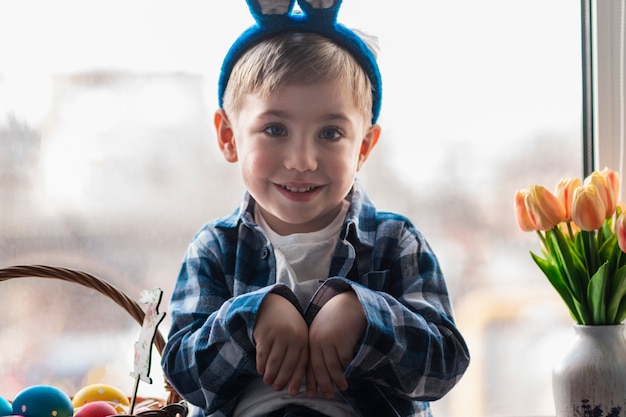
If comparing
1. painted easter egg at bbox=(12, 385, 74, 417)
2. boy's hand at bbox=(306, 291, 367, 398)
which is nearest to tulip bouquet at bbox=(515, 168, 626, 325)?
boy's hand at bbox=(306, 291, 367, 398)

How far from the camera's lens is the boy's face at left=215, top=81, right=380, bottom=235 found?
44.3 inches

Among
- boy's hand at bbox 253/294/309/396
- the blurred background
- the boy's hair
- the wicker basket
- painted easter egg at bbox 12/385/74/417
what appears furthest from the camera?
the blurred background

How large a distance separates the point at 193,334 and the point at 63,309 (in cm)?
63

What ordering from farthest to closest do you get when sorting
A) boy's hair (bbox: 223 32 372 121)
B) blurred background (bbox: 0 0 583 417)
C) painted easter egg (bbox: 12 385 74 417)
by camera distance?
1. blurred background (bbox: 0 0 583 417)
2. painted easter egg (bbox: 12 385 74 417)
3. boy's hair (bbox: 223 32 372 121)

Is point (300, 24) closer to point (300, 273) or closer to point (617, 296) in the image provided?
point (300, 273)

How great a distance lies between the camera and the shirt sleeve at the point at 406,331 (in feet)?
3.30

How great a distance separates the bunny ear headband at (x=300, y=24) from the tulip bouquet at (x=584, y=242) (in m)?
0.43

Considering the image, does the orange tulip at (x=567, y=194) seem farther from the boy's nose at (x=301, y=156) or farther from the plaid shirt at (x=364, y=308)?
the boy's nose at (x=301, y=156)

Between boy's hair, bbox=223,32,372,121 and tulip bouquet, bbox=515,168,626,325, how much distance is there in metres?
0.41

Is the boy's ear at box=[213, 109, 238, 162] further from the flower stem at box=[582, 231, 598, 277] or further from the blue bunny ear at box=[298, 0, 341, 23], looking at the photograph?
the flower stem at box=[582, 231, 598, 277]

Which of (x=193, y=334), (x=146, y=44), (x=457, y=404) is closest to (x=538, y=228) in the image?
(x=457, y=404)

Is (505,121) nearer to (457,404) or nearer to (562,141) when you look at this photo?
(562,141)

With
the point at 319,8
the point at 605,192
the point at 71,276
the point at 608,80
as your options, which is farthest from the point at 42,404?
the point at 608,80

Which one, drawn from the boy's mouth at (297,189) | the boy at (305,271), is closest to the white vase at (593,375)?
the boy at (305,271)
